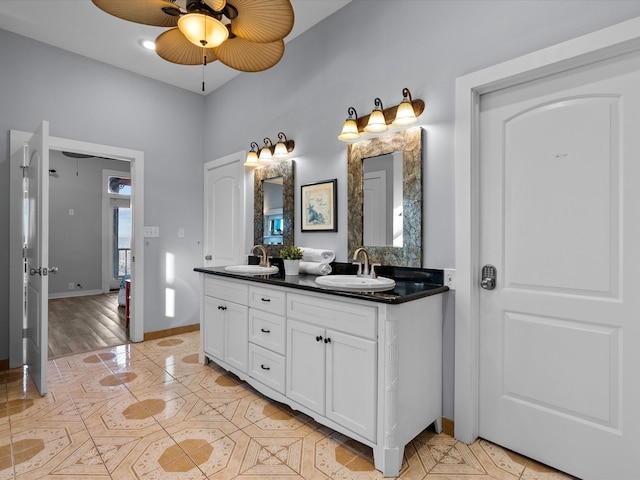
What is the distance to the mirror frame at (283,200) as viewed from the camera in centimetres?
311

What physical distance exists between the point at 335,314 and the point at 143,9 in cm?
173

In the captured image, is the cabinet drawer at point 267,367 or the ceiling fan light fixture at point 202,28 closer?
the ceiling fan light fixture at point 202,28

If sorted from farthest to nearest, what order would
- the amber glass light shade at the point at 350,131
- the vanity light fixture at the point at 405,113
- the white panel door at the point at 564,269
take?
the amber glass light shade at the point at 350,131 < the vanity light fixture at the point at 405,113 < the white panel door at the point at 564,269

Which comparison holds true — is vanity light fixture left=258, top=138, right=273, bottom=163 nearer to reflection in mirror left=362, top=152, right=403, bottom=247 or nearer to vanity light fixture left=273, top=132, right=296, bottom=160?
vanity light fixture left=273, top=132, right=296, bottom=160

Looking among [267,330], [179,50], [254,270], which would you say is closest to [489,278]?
[267,330]

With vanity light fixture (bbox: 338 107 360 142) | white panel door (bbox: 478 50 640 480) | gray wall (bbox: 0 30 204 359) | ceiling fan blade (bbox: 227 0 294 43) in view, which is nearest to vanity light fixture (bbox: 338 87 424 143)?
vanity light fixture (bbox: 338 107 360 142)

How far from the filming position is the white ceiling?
2.68m

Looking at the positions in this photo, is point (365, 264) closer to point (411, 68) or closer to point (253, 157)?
point (411, 68)

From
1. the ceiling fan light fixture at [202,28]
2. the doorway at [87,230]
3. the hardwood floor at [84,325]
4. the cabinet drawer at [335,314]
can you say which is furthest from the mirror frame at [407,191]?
the doorway at [87,230]

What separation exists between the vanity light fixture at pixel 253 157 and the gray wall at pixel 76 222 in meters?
4.91

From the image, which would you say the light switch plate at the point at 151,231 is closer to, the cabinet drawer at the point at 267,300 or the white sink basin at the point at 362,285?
the cabinet drawer at the point at 267,300

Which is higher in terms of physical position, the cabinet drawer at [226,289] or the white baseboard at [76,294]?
the cabinet drawer at [226,289]

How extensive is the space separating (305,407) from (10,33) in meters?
3.88

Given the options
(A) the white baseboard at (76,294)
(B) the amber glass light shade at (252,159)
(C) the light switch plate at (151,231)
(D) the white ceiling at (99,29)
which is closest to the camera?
(D) the white ceiling at (99,29)
